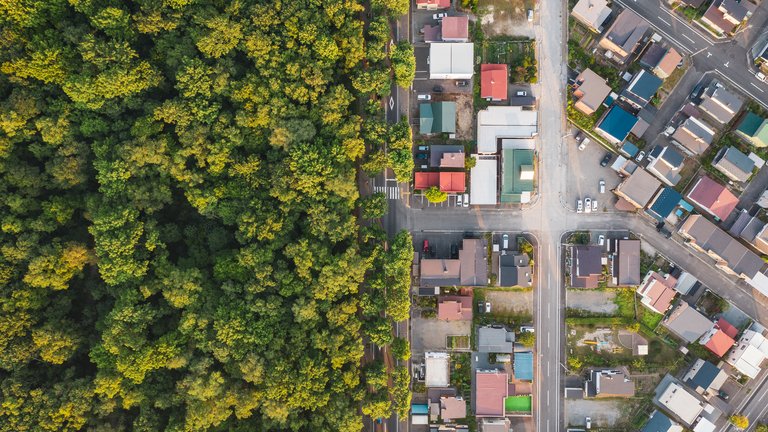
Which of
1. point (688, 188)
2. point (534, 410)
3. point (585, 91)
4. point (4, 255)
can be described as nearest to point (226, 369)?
point (4, 255)

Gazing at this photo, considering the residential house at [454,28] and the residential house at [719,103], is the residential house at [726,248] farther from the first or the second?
the residential house at [454,28]

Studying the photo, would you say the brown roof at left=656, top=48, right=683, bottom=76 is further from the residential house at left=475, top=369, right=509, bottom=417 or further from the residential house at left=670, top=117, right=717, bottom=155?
the residential house at left=475, top=369, right=509, bottom=417

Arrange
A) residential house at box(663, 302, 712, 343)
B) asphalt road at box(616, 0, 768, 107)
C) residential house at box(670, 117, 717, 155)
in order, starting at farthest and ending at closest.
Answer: asphalt road at box(616, 0, 768, 107) → residential house at box(663, 302, 712, 343) → residential house at box(670, 117, 717, 155)

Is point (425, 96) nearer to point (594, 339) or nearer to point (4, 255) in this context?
point (594, 339)

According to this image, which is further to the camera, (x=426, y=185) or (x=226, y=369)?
(x=426, y=185)

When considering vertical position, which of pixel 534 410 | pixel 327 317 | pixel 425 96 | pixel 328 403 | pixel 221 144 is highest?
pixel 425 96

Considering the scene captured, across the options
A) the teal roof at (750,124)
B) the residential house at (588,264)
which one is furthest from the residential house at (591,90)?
the residential house at (588,264)

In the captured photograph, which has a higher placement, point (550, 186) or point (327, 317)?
point (550, 186)

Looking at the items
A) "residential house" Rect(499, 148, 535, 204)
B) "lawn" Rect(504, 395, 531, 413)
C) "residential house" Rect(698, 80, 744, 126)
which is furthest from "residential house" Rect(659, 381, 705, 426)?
"residential house" Rect(698, 80, 744, 126)
